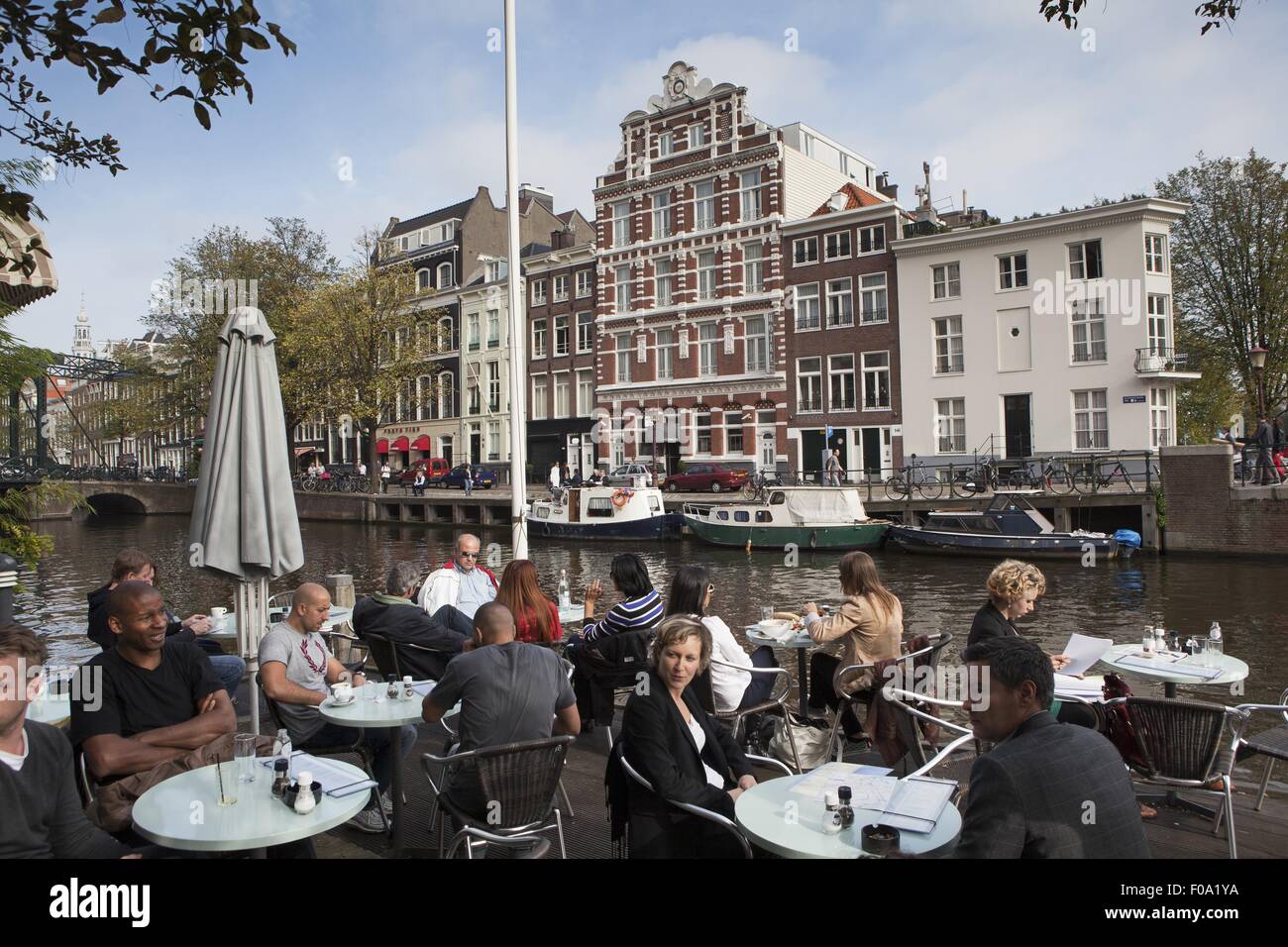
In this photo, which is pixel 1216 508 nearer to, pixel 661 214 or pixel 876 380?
pixel 876 380

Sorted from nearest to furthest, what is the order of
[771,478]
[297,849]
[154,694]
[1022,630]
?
[297,849] < [154,694] < [1022,630] < [771,478]

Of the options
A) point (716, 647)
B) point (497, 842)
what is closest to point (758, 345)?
point (716, 647)

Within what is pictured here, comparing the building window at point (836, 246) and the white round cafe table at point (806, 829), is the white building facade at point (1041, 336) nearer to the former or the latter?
the building window at point (836, 246)

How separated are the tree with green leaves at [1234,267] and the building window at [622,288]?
23.0 m

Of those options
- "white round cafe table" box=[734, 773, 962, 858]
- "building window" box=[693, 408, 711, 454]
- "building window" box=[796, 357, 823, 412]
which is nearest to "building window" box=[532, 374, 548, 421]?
"building window" box=[693, 408, 711, 454]

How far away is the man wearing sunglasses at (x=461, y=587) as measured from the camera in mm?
7703

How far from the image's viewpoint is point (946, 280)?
33375 mm

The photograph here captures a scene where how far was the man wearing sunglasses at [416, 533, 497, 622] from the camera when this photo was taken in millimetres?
7703

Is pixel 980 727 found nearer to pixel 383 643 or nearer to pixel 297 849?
pixel 297 849

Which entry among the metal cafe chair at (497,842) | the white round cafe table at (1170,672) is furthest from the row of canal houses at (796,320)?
the metal cafe chair at (497,842)

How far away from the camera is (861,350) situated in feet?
116

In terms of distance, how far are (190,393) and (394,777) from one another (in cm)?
4118
